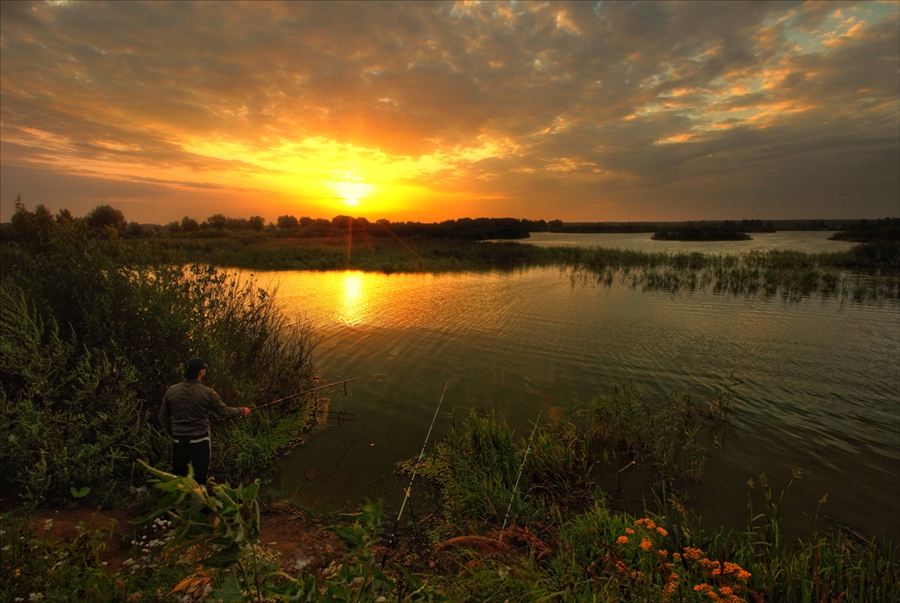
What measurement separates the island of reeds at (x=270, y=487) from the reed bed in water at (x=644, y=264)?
15.4 meters

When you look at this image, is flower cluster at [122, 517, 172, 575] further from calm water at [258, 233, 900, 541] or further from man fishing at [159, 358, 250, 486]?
calm water at [258, 233, 900, 541]

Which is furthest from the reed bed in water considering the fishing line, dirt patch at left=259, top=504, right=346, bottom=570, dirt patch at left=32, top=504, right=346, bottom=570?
dirt patch at left=259, top=504, right=346, bottom=570

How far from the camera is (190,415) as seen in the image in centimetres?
570

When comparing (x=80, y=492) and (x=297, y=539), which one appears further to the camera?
(x=80, y=492)

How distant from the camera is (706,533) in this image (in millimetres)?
5844

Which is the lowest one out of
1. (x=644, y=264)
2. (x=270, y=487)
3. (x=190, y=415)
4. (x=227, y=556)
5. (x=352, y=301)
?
(x=270, y=487)

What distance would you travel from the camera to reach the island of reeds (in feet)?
13.0

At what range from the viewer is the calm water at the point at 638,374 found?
23.0ft

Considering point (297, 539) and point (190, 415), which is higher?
point (190, 415)

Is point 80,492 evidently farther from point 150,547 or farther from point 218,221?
point 218,221

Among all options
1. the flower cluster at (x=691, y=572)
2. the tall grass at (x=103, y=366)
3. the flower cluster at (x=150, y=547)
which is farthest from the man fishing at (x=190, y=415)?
the flower cluster at (x=691, y=572)

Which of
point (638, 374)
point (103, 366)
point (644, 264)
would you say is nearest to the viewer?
point (103, 366)

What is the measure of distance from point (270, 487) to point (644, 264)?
34.5 m

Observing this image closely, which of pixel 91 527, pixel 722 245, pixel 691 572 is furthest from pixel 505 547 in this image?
pixel 722 245
